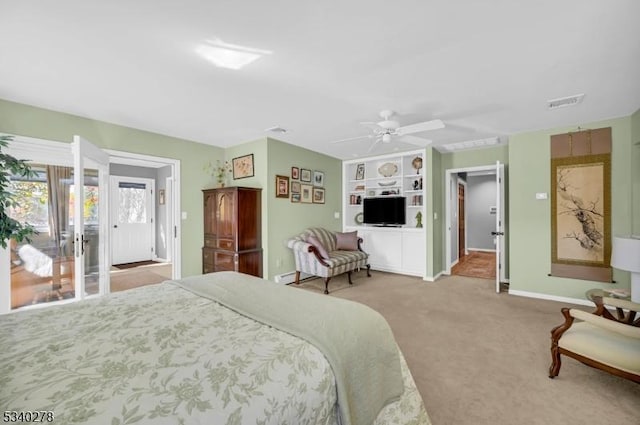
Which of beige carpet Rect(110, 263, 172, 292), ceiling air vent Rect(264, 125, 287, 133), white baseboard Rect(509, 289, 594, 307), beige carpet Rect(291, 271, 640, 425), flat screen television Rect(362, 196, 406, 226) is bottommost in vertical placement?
beige carpet Rect(291, 271, 640, 425)

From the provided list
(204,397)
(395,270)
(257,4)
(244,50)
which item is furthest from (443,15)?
(395,270)

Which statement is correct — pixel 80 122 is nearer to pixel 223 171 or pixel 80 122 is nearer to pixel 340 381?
pixel 223 171

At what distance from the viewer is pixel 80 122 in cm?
347

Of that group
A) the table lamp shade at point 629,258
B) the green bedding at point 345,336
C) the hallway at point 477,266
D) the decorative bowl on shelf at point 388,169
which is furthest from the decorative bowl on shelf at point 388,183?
the green bedding at point 345,336

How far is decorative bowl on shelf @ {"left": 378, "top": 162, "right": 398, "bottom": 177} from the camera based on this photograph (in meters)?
5.87

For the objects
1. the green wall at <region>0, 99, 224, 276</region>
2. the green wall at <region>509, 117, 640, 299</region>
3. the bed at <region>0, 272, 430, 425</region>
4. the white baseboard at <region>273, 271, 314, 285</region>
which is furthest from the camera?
the white baseboard at <region>273, 271, 314, 285</region>

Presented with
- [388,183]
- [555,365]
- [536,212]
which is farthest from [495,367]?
[388,183]

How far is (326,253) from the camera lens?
443cm

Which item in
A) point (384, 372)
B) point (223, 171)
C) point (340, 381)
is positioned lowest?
point (384, 372)

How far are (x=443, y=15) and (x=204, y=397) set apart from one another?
7.64ft

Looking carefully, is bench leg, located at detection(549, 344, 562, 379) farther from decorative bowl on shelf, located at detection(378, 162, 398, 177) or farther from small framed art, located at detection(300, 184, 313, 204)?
decorative bowl on shelf, located at detection(378, 162, 398, 177)

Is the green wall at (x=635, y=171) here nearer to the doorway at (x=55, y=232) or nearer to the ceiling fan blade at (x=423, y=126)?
the ceiling fan blade at (x=423, y=126)

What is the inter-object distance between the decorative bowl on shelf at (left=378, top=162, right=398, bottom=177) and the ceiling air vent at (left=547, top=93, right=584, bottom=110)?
292 centimetres

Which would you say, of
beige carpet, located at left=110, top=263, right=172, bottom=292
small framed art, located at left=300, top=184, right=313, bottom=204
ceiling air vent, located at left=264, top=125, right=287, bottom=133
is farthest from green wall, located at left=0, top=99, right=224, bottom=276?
small framed art, located at left=300, top=184, right=313, bottom=204
